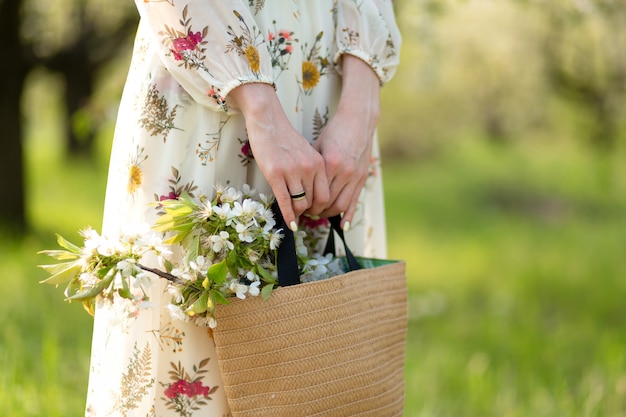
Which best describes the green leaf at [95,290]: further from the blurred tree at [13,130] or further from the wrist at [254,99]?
the blurred tree at [13,130]

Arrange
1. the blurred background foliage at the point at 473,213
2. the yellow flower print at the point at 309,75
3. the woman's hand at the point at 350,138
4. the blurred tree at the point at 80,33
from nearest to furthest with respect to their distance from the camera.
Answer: the woman's hand at the point at 350,138 < the yellow flower print at the point at 309,75 < the blurred background foliage at the point at 473,213 < the blurred tree at the point at 80,33

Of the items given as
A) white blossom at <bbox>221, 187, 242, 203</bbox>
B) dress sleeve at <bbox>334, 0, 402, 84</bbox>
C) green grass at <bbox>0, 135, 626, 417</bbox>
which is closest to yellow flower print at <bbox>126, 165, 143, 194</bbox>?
white blossom at <bbox>221, 187, 242, 203</bbox>

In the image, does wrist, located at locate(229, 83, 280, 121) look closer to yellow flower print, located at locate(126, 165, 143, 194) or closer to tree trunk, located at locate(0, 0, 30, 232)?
yellow flower print, located at locate(126, 165, 143, 194)

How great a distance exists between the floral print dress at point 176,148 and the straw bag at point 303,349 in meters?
0.10

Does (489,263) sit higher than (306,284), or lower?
higher

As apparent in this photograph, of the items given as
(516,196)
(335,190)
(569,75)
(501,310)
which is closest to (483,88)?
(516,196)

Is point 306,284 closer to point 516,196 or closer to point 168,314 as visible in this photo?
point 168,314

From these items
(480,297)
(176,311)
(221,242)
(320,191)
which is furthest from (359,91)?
(480,297)

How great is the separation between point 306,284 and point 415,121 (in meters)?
11.6

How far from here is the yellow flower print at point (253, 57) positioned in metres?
1.29

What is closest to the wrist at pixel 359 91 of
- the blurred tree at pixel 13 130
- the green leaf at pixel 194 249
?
the green leaf at pixel 194 249

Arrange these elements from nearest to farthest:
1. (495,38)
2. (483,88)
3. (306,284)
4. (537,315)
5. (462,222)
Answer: (306,284) → (537,315) → (495,38) → (462,222) → (483,88)

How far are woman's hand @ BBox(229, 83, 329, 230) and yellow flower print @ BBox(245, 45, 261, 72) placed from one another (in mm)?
34

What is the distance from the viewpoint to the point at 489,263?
6227 millimetres
